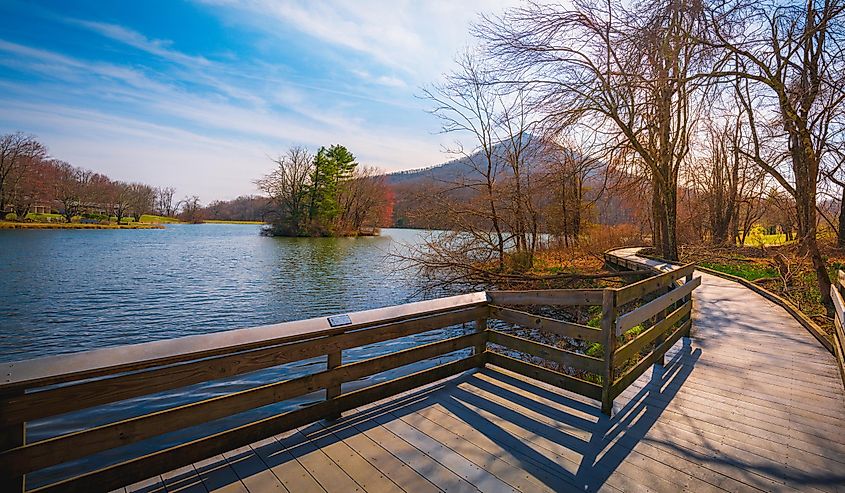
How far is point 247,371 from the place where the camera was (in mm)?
2691

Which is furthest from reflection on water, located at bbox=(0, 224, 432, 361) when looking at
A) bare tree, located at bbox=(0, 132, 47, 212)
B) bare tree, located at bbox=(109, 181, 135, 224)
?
bare tree, located at bbox=(109, 181, 135, 224)

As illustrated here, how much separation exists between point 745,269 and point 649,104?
7.32 metres

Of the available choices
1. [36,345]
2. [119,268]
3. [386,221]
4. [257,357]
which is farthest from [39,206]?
[257,357]

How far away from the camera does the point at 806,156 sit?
7.45m

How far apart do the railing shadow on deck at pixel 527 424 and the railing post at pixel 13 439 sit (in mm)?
687

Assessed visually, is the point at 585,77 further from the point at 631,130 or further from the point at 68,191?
the point at 68,191

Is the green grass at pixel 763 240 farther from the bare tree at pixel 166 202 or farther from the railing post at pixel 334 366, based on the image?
the bare tree at pixel 166 202

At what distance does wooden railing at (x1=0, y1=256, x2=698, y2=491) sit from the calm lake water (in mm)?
2725

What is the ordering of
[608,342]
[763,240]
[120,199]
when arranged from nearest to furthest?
1. [608,342]
2. [763,240]
3. [120,199]

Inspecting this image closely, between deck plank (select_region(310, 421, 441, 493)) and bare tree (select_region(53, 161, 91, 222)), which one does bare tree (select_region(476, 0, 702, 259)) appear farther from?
bare tree (select_region(53, 161, 91, 222))

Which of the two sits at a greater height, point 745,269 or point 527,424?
point 745,269

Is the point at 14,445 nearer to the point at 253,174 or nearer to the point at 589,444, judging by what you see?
the point at 589,444

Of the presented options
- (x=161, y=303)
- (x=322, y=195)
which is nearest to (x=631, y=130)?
(x=161, y=303)

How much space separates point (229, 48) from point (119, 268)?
457 inches
